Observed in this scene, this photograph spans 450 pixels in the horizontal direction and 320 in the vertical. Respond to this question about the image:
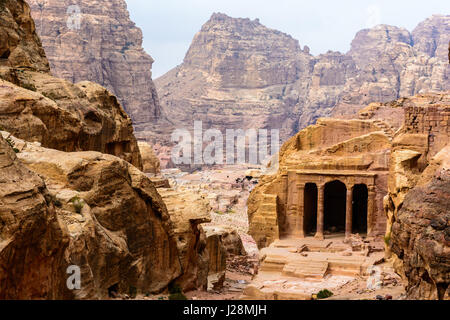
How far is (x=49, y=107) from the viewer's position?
67.9 ft

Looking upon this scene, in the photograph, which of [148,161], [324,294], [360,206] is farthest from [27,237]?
[148,161]

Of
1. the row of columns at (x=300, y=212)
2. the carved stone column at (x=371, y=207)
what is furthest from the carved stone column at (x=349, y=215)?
the carved stone column at (x=371, y=207)

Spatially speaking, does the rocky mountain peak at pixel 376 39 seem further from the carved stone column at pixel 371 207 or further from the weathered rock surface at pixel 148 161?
the carved stone column at pixel 371 207

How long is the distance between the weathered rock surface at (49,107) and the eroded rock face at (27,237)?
23.8 feet

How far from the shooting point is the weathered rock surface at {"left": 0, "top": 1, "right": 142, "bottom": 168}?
62.7ft

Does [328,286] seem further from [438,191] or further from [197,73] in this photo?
[197,73]

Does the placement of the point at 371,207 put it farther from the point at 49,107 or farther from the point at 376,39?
the point at 376,39

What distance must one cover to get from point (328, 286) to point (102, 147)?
10250 mm

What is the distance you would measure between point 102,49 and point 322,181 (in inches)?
4014

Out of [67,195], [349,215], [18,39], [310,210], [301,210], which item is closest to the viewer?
[67,195]

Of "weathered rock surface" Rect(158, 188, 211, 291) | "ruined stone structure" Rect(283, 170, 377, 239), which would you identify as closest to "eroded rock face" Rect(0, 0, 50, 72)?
"weathered rock surface" Rect(158, 188, 211, 291)

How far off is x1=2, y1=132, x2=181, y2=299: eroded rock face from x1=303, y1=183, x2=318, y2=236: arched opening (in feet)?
48.6

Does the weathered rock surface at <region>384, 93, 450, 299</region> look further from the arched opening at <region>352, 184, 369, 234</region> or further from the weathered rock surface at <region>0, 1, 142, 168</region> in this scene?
the arched opening at <region>352, 184, 369, 234</region>
